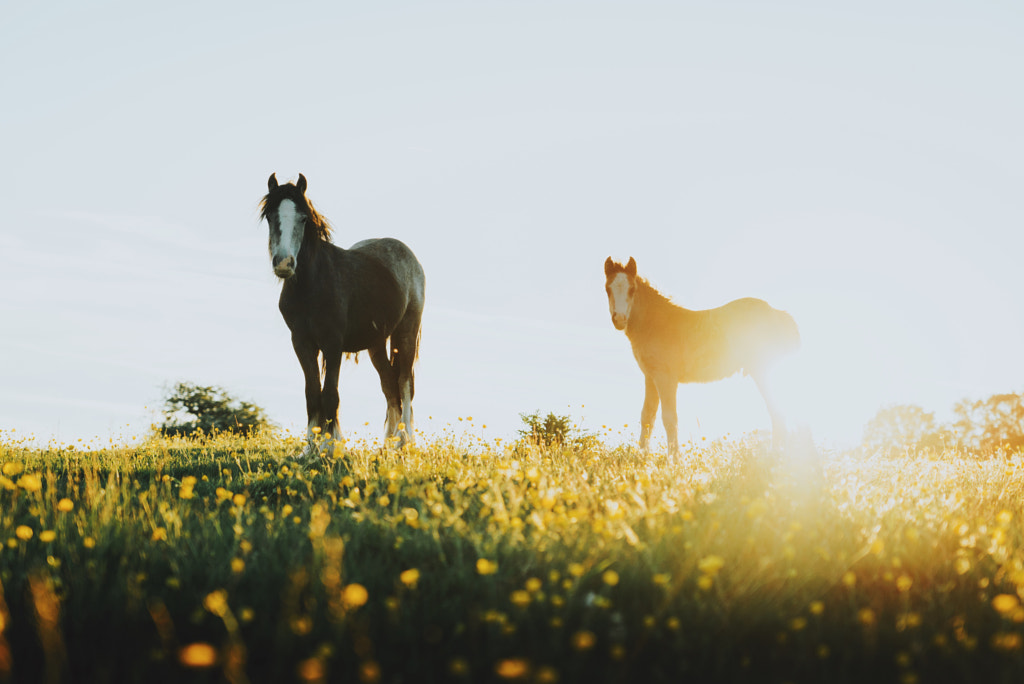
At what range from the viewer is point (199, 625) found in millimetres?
3480

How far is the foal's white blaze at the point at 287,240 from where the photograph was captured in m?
8.63

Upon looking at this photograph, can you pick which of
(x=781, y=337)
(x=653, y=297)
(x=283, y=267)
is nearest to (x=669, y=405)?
(x=653, y=297)

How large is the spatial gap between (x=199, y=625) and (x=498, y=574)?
1.57 meters

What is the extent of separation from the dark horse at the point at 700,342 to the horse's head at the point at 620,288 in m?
0.33

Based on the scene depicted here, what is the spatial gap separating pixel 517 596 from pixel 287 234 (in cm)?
699

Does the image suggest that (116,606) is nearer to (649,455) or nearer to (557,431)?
(649,455)

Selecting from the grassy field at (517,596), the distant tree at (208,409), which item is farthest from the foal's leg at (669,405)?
the distant tree at (208,409)

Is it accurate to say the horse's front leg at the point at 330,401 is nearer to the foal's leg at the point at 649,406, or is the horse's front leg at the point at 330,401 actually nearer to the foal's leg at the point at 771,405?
the foal's leg at the point at 649,406

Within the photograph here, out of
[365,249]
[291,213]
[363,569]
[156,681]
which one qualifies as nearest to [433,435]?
[365,249]

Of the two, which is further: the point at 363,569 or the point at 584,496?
the point at 584,496

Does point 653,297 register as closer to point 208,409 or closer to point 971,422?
point 208,409

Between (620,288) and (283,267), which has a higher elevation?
(620,288)

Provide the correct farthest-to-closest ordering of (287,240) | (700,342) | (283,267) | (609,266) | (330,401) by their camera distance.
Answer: (700,342) < (609,266) < (330,401) < (287,240) < (283,267)

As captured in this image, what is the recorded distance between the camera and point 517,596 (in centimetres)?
302
